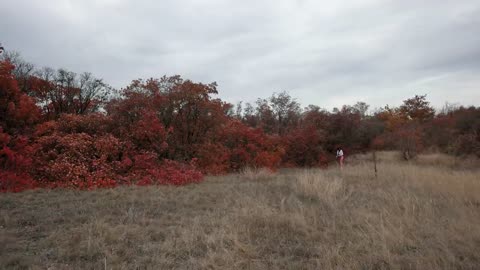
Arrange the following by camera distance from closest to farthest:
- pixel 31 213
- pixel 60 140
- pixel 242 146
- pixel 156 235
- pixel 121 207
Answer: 1. pixel 156 235
2. pixel 31 213
3. pixel 121 207
4. pixel 60 140
5. pixel 242 146

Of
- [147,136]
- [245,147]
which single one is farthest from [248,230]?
[245,147]

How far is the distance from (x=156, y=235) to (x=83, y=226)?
1.36 metres

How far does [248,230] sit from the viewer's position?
5.48 meters

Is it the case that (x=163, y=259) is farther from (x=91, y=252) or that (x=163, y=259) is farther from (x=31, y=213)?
(x=31, y=213)

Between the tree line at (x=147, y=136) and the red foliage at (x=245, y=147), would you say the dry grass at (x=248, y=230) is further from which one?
the red foliage at (x=245, y=147)

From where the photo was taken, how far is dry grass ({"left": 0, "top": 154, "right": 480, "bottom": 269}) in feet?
13.9

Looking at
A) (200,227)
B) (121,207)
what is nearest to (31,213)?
(121,207)

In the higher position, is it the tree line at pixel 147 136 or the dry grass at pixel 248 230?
the tree line at pixel 147 136

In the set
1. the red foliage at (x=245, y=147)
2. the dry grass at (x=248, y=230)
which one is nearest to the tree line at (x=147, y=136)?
the red foliage at (x=245, y=147)

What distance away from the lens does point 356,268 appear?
3.88 metres

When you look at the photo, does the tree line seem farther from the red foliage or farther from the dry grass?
the dry grass

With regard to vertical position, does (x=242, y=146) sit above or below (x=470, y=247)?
above

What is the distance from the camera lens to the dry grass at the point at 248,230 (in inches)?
167

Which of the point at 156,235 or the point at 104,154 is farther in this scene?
the point at 104,154
